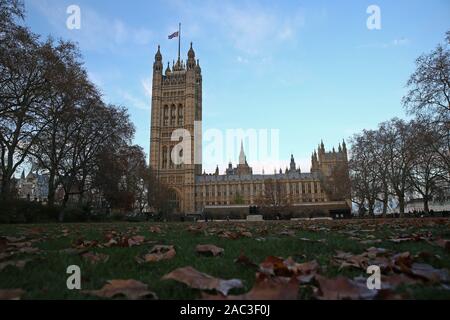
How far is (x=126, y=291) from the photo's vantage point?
1.78 metres

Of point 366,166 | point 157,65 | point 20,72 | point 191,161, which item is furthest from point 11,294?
point 157,65

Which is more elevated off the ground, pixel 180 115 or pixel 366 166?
pixel 180 115

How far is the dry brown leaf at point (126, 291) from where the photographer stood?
173 centimetres

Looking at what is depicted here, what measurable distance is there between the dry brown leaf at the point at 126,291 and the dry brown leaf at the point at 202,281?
0.71 ft

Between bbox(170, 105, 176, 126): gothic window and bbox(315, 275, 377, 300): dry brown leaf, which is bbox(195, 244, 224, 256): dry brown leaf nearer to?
bbox(315, 275, 377, 300): dry brown leaf

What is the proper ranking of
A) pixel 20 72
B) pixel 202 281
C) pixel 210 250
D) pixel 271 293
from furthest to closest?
1. pixel 20 72
2. pixel 210 250
3. pixel 202 281
4. pixel 271 293

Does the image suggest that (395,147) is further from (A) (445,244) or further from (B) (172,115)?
→ (B) (172,115)

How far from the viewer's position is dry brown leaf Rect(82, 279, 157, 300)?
173 cm

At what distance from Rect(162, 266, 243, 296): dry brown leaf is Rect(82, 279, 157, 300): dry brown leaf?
217 mm

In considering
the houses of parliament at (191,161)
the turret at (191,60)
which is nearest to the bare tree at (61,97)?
the houses of parliament at (191,161)

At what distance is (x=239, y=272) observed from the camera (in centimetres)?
244

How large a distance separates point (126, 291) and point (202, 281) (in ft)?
1.38

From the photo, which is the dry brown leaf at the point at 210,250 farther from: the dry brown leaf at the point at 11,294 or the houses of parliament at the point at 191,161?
the houses of parliament at the point at 191,161
